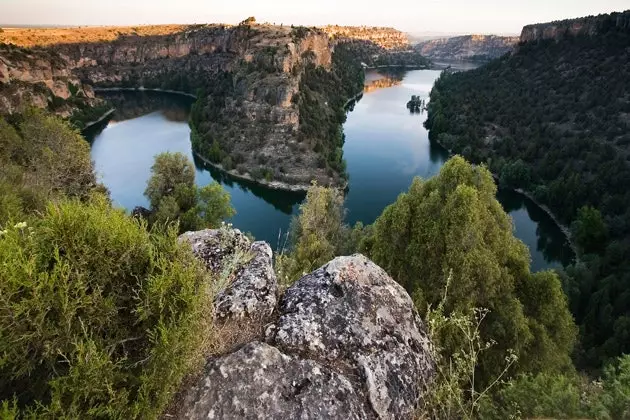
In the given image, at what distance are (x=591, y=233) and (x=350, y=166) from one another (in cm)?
3275

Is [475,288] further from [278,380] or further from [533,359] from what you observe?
[278,380]

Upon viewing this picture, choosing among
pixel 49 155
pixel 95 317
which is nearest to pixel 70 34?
pixel 49 155

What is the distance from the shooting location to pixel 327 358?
520 cm

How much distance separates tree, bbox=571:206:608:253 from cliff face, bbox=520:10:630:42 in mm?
68208

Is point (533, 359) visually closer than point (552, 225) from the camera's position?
Yes

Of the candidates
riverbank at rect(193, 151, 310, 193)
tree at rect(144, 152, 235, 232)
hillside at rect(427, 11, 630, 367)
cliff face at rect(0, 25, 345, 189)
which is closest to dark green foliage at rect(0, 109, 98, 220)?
tree at rect(144, 152, 235, 232)

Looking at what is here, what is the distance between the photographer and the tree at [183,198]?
26.4 metres

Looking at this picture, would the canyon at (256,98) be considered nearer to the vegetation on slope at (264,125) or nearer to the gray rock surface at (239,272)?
the vegetation on slope at (264,125)

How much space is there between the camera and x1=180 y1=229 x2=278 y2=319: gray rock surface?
5594 millimetres

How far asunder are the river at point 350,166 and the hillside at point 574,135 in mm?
3257

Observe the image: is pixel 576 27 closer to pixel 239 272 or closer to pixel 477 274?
pixel 477 274

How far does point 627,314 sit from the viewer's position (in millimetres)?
23547

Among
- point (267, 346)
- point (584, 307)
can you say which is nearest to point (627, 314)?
point (584, 307)

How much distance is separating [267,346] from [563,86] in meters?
87.5
